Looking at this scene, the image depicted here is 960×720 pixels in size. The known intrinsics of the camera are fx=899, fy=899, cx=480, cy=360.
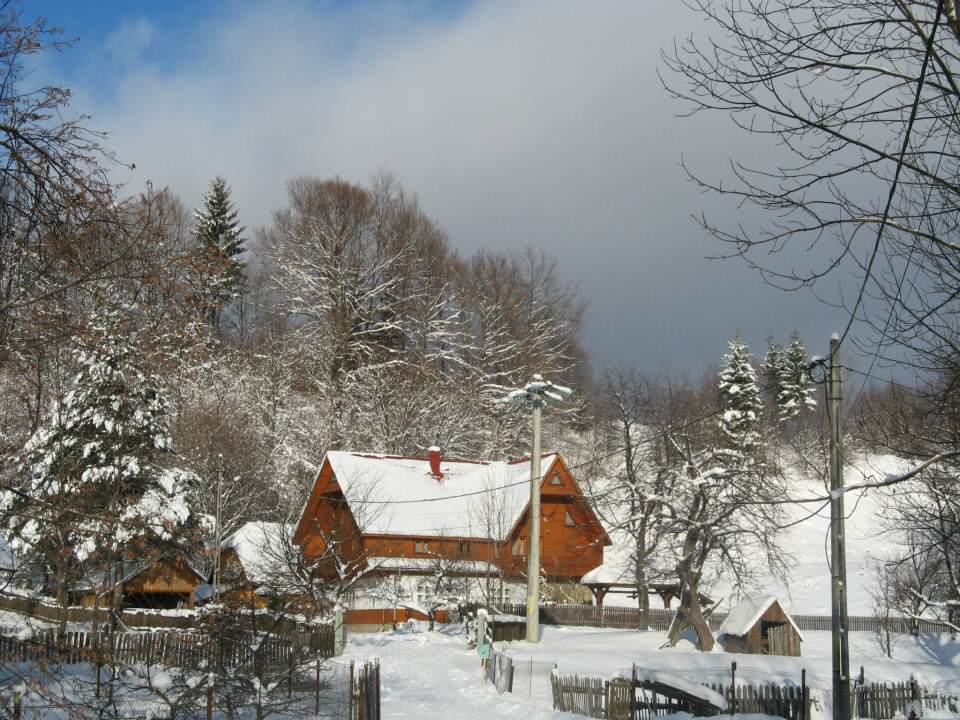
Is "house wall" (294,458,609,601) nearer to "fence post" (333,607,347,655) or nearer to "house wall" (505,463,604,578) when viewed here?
"house wall" (505,463,604,578)

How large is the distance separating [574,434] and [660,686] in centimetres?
4281

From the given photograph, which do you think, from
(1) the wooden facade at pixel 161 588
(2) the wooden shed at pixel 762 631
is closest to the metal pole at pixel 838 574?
(2) the wooden shed at pixel 762 631

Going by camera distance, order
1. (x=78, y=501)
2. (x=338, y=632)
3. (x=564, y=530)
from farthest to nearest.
Result: (x=564, y=530), (x=338, y=632), (x=78, y=501)

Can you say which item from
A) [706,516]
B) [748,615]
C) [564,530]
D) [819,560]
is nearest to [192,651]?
[706,516]

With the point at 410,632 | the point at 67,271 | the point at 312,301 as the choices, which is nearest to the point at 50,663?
the point at 67,271

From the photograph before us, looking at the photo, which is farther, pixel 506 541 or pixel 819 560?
pixel 819 560

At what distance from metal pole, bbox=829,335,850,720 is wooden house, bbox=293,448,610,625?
22356 millimetres

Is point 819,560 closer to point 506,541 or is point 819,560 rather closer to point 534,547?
point 506,541

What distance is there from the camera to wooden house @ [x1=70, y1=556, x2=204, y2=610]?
35281 millimetres

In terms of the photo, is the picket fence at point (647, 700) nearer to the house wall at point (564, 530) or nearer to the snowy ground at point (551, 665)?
the snowy ground at point (551, 665)

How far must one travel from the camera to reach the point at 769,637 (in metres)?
30.8

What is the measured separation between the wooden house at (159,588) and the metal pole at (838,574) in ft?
85.1

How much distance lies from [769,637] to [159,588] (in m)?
24.4

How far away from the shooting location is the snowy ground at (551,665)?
2061 centimetres
